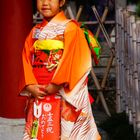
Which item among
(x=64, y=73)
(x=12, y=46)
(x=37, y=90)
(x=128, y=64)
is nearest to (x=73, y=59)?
(x=64, y=73)

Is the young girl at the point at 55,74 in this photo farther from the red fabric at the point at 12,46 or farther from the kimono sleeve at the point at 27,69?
the red fabric at the point at 12,46

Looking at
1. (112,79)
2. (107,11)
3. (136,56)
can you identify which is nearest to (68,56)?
(136,56)

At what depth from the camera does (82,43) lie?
449 centimetres

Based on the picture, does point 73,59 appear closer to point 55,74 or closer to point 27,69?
point 55,74

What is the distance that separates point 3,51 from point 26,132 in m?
1.95

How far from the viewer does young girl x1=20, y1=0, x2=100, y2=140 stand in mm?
4410

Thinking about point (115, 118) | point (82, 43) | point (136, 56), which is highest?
point (82, 43)

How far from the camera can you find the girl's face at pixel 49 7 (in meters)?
4.46

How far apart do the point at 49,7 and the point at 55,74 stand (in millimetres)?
538

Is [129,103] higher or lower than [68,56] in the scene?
lower

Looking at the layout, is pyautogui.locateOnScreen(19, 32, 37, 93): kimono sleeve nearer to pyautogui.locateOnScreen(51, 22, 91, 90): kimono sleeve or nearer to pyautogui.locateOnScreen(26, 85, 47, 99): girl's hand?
pyautogui.locateOnScreen(26, 85, 47, 99): girl's hand

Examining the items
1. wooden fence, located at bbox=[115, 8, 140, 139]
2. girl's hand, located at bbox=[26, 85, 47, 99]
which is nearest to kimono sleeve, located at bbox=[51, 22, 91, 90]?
girl's hand, located at bbox=[26, 85, 47, 99]

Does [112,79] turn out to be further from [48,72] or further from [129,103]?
[48,72]

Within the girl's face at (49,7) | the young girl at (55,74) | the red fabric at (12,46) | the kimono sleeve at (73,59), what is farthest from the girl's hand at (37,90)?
the red fabric at (12,46)
